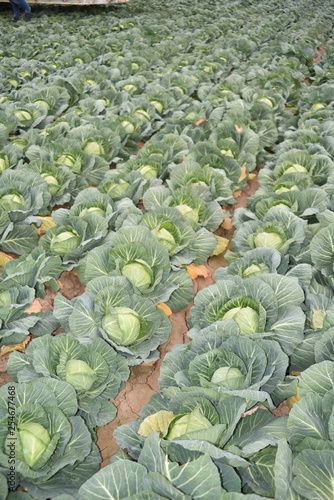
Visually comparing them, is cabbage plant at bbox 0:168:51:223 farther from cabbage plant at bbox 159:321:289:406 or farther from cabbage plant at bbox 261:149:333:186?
cabbage plant at bbox 261:149:333:186

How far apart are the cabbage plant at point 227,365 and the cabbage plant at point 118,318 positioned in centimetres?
34

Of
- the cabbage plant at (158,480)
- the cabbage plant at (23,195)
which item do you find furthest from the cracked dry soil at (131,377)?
the cabbage plant at (158,480)

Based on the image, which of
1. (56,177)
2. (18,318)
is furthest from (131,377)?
(56,177)

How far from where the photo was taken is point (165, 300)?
3.08m

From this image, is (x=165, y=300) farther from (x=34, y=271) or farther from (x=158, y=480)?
(x=158, y=480)

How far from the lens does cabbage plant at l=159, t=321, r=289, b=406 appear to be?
225cm

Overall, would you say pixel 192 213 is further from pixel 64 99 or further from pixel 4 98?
pixel 4 98

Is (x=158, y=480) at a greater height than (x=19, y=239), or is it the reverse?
(x=158, y=480)

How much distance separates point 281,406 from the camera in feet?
9.05

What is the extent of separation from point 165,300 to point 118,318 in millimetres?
473

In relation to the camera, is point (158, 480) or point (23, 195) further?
point (23, 195)

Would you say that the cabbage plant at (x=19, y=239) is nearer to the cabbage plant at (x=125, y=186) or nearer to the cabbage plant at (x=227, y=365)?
the cabbage plant at (x=125, y=186)

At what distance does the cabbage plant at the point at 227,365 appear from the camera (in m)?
2.25

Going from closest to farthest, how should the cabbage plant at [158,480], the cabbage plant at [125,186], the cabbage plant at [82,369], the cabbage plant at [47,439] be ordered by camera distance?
the cabbage plant at [158,480]
the cabbage plant at [47,439]
the cabbage plant at [82,369]
the cabbage plant at [125,186]
